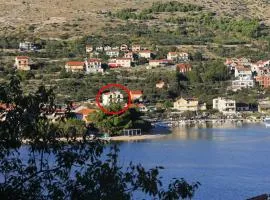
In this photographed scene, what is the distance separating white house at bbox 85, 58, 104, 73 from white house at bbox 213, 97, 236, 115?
4.82m

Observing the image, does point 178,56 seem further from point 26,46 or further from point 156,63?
point 26,46

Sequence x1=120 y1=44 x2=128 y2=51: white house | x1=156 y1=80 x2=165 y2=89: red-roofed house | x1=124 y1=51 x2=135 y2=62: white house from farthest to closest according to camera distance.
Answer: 1. x1=120 y1=44 x2=128 y2=51: white house
2. x1=124 y1=51 x2=135 y2=62: white house
3. x1=156 y1=80 x2=165 y2=89: red-roofed house

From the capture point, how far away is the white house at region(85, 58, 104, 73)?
32062mm

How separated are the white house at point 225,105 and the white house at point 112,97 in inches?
135

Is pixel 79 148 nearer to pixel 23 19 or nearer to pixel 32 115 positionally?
pixel 32 115

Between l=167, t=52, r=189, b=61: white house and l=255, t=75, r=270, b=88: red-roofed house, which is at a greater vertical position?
l=167, t=52, r=189, b=61: white house

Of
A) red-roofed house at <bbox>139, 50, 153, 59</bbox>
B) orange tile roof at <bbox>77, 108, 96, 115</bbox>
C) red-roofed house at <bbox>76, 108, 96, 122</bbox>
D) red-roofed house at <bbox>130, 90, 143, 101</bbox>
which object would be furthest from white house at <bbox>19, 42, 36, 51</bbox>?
orange tile roof at <bbox>77, 108, 96, 115</bbox>

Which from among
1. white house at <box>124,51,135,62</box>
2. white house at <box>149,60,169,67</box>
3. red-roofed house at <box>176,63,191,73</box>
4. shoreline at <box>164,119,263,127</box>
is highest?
white house at <box>124,51,135,62</box>

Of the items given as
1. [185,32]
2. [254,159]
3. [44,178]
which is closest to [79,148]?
[44,178]

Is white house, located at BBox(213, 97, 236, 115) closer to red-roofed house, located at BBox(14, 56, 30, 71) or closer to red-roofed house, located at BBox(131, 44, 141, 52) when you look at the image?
red-roofed house, located at BBox(14, 56, 30, 71)

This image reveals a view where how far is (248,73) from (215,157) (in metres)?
17.2

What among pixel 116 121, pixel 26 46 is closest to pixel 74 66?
pixel 26 46

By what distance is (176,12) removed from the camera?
4316cm

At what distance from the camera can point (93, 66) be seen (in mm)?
32469
